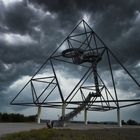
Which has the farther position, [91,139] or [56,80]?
[56,80]

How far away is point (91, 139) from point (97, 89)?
31.7 metres

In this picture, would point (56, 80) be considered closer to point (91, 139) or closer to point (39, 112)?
point (39, 112)

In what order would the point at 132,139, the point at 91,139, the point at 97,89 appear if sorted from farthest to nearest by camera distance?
the point at 97,89 < the point at 132,139 < the point at 91,139

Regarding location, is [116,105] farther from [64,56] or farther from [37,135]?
[37,135]

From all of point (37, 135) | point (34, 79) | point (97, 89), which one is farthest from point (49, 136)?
point (34, 79)

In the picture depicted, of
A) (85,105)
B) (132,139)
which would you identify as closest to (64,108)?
(85,105)

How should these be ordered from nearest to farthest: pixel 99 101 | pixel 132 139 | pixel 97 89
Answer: pixel 132 139, pixel 99 101, pixel 97 89

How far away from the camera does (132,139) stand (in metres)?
22.2

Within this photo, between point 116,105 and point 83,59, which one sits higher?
point 83,59

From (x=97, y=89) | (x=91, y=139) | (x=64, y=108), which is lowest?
(x=91, y=139)

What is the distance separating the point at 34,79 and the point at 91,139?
120 feet

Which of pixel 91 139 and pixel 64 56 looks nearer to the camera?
pixel 91 139

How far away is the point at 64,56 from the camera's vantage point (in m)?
54.5

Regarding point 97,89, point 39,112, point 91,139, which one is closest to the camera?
point 91,139
